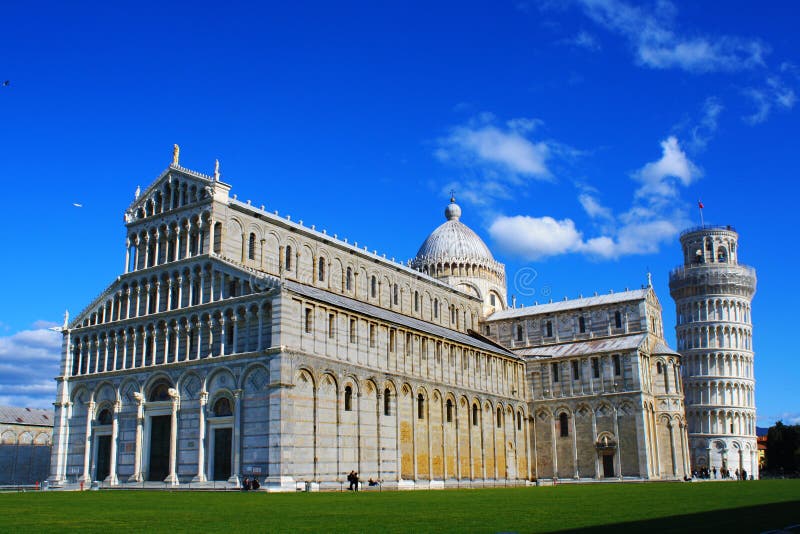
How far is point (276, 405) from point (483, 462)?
2473 cm

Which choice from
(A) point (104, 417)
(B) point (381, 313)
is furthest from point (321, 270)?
(A) point (104, 417)

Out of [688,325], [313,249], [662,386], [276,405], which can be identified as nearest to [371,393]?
[276,405]

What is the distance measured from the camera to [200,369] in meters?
49.5

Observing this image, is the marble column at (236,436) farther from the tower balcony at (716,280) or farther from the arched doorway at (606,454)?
the tower balcony at (716,280)

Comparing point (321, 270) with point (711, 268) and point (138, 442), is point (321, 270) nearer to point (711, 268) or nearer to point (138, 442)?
point (138, 442)

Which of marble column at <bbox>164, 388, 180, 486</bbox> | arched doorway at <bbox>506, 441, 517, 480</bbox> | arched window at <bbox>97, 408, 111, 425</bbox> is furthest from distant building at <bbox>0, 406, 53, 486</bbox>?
arched doorway at <bbox>506, 441, 517, 480</bbox>

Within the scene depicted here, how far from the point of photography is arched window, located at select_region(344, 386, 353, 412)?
5022cm

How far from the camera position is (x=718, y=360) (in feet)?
322

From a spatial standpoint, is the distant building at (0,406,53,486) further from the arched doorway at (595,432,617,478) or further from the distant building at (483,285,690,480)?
the arched doorway at (595,432,617,478)

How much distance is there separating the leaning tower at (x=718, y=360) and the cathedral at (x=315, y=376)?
1068 inches

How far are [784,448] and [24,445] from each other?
322 ft

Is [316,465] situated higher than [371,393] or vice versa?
[371,393]

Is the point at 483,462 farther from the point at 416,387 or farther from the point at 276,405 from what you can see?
the point at 276,405

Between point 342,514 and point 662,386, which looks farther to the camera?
point 662,386
